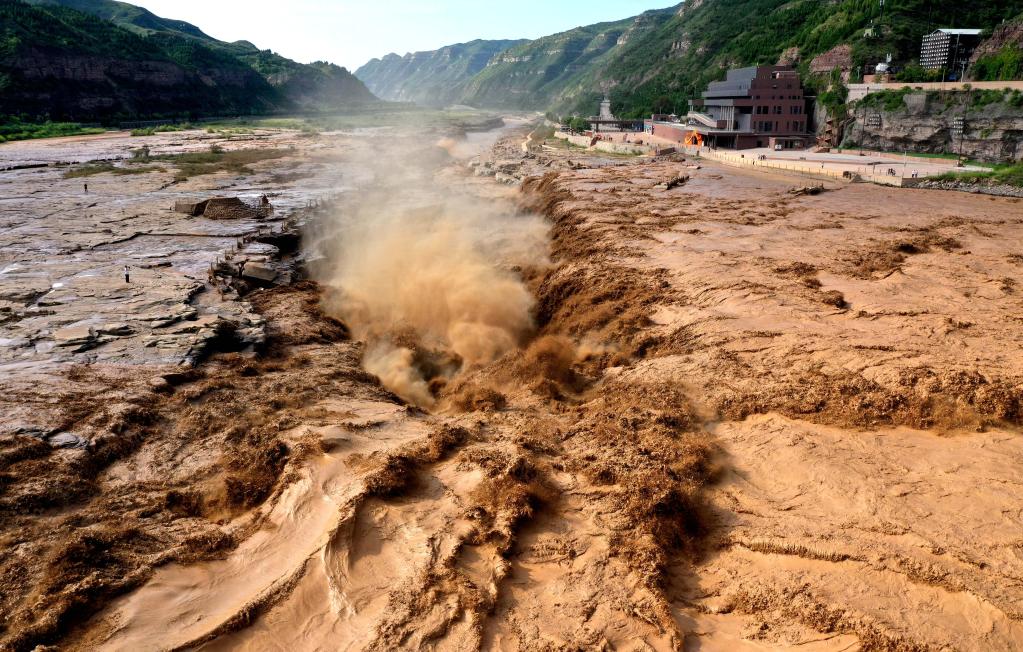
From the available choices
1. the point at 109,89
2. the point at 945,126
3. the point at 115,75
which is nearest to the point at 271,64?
the point at 115,75

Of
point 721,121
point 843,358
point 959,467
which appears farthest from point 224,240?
point 721,121

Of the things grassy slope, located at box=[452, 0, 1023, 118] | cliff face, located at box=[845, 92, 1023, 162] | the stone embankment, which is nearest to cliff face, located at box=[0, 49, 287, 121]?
grassy slope, located at box=[452, 0, 1023, 118]

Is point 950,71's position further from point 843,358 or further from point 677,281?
point 843,358

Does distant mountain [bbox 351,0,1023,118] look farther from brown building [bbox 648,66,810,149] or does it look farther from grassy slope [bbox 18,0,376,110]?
grassy slope [bbox 18,0,376,110]

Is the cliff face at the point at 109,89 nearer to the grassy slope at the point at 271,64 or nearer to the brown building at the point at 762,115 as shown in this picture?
the grassy slope at the point at 271,64

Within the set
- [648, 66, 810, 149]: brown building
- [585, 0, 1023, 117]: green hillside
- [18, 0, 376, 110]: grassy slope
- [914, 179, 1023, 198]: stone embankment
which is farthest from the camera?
[18, 0, 376, 110]: grassy slope

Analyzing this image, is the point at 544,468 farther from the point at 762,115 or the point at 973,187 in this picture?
the point at 762,115

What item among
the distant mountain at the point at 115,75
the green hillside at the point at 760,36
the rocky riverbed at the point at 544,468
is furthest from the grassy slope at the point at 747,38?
the distant mountain at the point at 115,75
